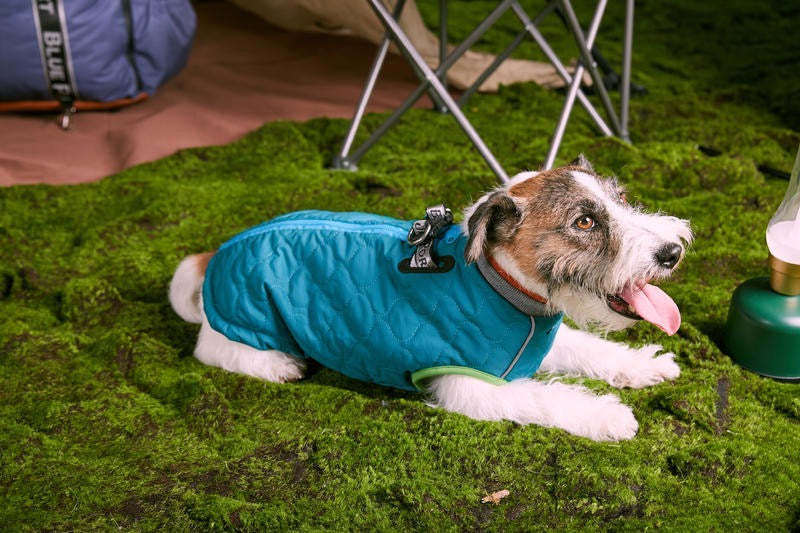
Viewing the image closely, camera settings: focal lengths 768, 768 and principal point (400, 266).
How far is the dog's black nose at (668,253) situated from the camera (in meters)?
1.64

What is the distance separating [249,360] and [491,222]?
83 cm

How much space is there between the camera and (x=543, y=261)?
5.71ft

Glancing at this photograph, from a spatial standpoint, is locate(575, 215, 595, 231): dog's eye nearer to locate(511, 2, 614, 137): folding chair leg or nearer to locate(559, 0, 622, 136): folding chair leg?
locate(559, 0, 622, 136): folding chair leg

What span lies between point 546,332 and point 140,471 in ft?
3.42

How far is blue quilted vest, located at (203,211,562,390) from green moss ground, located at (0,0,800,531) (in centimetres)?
14

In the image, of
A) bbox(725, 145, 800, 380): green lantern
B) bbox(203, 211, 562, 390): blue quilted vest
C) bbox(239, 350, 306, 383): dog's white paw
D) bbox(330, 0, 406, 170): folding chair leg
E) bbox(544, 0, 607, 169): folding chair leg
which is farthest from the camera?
bbox(330, 0, 406, 170): folding chair leg

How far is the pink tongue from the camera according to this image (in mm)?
1740

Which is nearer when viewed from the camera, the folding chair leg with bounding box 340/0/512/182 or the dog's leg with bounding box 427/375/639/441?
the dog's leg with bounding box 427/375/639/441

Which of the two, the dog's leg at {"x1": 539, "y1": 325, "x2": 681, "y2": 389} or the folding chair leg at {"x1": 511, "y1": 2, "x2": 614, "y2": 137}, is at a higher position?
the folding chair leg at {"x1": 511, "y1": 2, "x2": 614, "y2": 137}

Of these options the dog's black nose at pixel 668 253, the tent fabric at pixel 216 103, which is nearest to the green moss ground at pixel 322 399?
the tent fabric at pixel 216 103

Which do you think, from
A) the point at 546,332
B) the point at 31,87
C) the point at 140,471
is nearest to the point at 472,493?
the point at 546,332

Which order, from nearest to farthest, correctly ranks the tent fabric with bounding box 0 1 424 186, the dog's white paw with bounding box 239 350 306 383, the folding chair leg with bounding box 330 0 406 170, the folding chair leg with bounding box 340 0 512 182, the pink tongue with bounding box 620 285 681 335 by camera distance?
the pink tongue with bounding box 620 285 681 335 → the dog's white paw with bounding box 239 350 306 383 → the folding chair leg with bounding box 340 0 512 182 → the folding chair leg with bounding box 330 0 406 170 → the tent fabric with bounding box 0 1 424 186

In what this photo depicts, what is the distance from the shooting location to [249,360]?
2164 mm

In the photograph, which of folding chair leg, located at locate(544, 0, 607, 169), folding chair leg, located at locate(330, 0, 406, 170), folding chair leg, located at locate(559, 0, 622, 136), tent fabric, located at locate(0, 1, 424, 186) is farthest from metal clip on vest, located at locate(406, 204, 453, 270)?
tent fabric, located at locate(0, 1, 424, 186)
